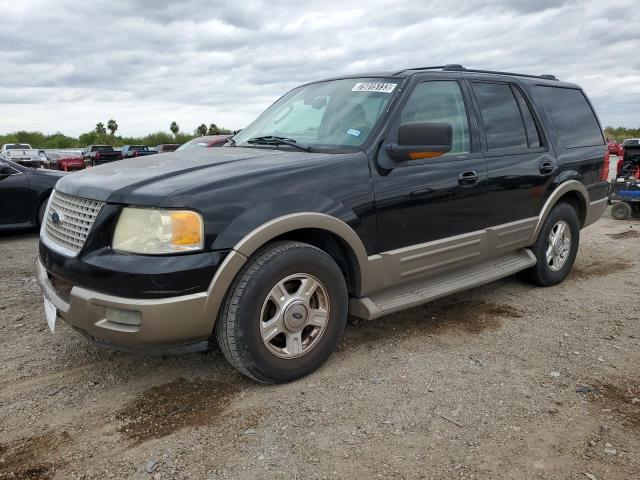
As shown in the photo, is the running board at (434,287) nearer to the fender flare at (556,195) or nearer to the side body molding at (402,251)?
the side body molding at (402,251)

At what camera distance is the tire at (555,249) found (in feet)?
16.0

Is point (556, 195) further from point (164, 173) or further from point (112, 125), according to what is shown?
point (112, 125)

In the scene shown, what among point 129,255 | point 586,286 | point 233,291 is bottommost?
point 586,286

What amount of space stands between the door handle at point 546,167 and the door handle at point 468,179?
38.1 inches

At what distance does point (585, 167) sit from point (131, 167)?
4.12 metres

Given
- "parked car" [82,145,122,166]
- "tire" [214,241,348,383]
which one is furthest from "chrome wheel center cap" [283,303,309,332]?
"parked car" [82,145,122,166]

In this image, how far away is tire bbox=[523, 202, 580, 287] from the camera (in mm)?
4863

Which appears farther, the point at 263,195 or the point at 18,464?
the point at 263,195

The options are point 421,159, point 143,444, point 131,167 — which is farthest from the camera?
point 421,159

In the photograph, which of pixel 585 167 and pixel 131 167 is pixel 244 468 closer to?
pixel 131 167

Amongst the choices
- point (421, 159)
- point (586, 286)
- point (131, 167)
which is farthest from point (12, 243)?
point (586, 286)

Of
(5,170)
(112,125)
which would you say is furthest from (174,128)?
(5,170)

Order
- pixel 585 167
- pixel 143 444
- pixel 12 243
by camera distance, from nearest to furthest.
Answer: pixel 143 444 → pixel 585 167 → pixel 12 243

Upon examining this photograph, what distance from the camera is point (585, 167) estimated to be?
17.0 feet
